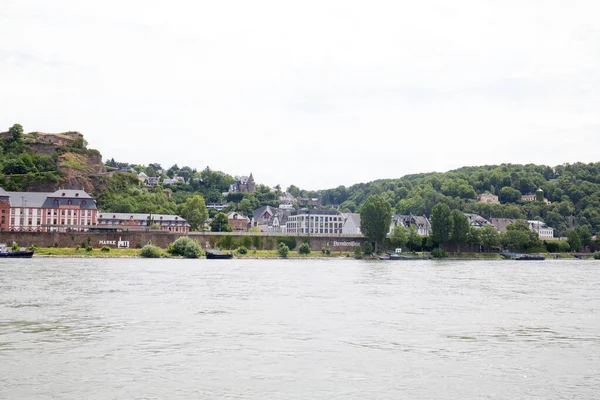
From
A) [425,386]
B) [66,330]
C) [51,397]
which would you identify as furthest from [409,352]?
[66,330]

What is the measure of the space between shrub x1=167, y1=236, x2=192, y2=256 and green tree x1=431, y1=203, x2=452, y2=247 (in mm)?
54949

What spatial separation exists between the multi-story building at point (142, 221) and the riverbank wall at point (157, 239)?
24.8ft

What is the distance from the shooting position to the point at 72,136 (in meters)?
183

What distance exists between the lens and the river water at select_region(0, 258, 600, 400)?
1964 centimetres

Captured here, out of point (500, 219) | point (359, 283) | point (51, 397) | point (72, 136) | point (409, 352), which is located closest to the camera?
point (51, 397)

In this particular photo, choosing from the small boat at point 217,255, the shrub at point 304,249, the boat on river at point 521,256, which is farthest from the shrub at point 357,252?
the boat on river at point 521,256

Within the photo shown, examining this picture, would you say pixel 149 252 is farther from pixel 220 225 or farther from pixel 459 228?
pixel 459 228

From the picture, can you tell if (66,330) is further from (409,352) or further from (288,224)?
(288,224)

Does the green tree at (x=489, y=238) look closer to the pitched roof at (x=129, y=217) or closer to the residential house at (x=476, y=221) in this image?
the residential house at (x=476, y=221)

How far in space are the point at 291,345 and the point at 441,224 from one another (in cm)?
11438

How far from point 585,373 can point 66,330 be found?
21.1m

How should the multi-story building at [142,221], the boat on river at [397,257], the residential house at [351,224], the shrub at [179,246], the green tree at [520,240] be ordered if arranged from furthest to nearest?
1. the residential house at [351,224]
2. the green tree at [520,240]
3. the multi-story building at [142,221]
4. the boat on river at [397,257]
5. the shrub at [179,246]

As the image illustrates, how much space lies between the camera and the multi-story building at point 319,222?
183250mm

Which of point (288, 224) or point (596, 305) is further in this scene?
point (288, 224)
